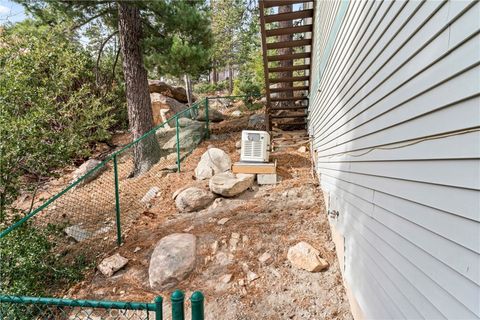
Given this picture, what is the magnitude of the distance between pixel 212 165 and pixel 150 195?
1.28 metres

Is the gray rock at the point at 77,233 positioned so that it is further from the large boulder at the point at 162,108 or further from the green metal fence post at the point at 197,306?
the large boulder at the point at 162,108

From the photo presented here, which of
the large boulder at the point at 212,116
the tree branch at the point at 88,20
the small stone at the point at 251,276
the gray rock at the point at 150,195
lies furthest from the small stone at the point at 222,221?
the tree branch at the point at 88,20

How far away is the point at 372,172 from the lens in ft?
6.38

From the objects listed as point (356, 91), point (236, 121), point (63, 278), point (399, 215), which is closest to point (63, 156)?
point (63, 278)

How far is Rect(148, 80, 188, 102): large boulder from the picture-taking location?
12.2m

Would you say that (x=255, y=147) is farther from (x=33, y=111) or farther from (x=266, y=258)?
(x=33, y=111)

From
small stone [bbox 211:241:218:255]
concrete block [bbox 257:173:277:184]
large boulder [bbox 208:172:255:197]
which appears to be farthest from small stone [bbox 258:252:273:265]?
concrete block [bbox 257:173:277:184]

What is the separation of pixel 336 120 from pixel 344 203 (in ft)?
3.10

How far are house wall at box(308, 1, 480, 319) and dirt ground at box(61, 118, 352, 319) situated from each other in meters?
0.53

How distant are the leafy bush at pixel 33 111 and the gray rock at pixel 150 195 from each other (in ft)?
4.20

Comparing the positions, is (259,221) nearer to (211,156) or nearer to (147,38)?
(211,156)

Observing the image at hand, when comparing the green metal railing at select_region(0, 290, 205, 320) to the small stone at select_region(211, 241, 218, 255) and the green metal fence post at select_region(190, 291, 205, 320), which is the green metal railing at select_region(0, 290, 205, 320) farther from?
the small stone at select_region(211, 241, 218, 255)

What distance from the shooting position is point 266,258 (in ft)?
10.7

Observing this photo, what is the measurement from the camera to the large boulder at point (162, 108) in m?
11.2
